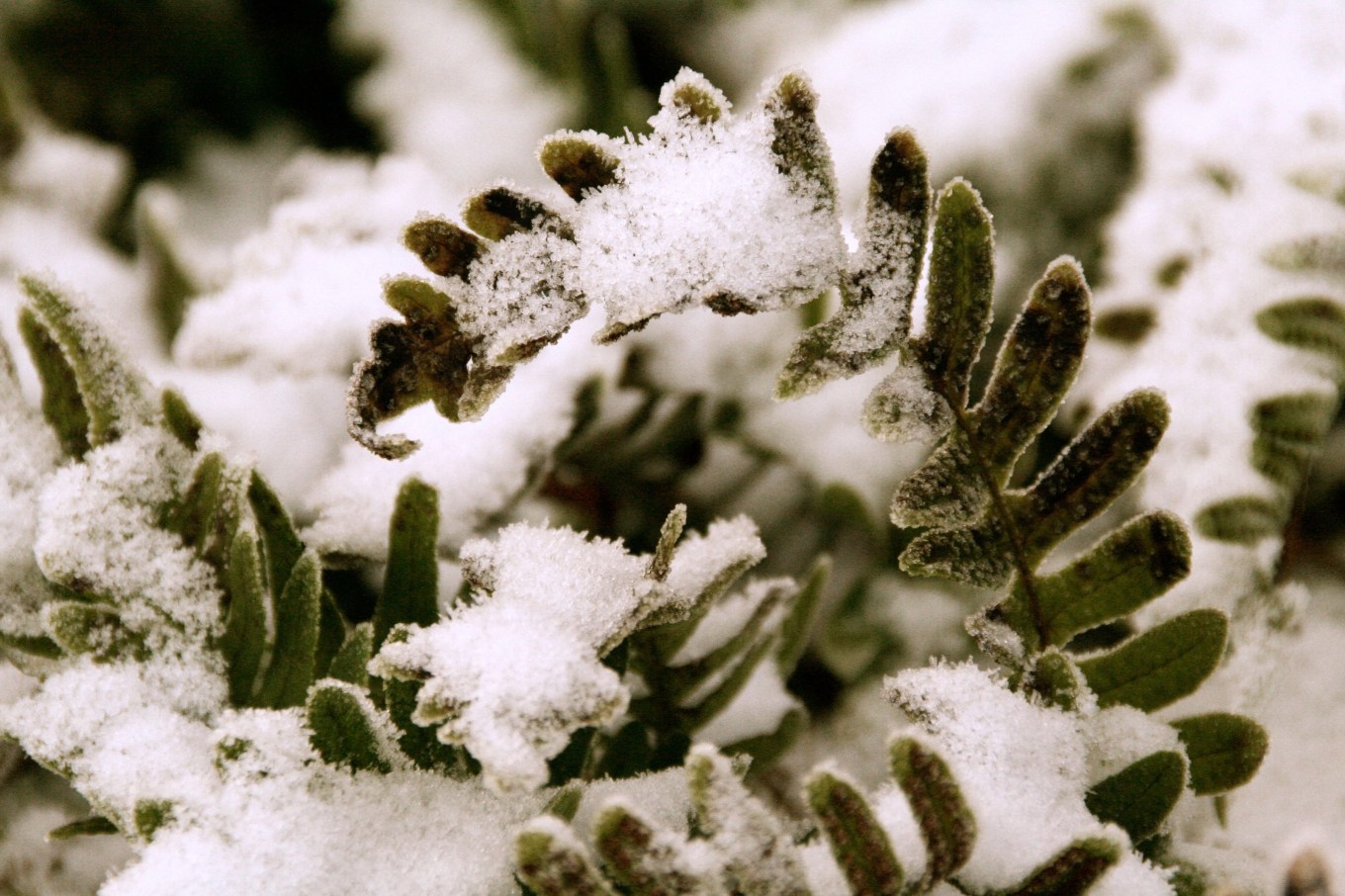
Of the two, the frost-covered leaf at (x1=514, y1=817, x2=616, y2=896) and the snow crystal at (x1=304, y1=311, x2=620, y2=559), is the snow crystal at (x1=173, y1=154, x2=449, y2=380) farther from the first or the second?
the frost-covered leaf at (x1=514, y1=817, x2=616, y2=896)

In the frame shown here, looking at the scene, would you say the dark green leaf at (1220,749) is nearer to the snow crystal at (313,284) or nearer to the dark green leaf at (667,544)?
the dark green leaf at (667,544)

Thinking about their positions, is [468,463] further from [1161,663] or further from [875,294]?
[1161,663]

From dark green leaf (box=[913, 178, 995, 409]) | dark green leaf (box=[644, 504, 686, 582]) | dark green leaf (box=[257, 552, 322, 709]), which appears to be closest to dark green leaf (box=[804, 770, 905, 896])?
dark green leaf (box=[644, 504, 686, 582])

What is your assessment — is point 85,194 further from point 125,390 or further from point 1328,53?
point 1328,53

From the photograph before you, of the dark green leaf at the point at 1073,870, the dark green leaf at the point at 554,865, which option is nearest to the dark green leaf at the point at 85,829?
the dark green leaf at the point at 554,865

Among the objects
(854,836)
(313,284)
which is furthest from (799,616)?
(313,284)
